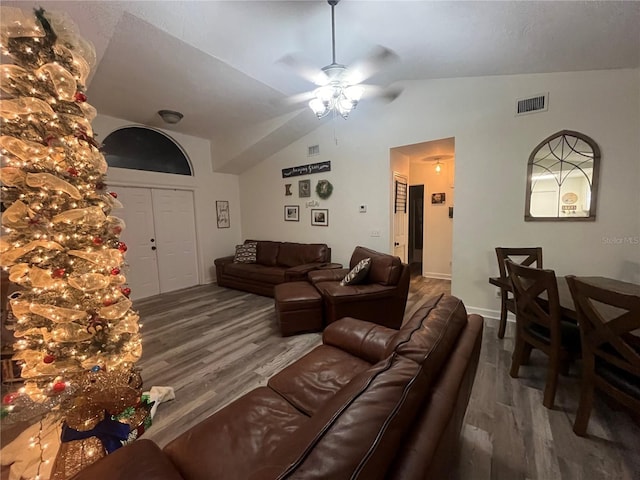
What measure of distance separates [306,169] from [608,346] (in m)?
4.41

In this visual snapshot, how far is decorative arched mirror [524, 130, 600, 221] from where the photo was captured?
2.80m

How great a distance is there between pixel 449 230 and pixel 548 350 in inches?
147

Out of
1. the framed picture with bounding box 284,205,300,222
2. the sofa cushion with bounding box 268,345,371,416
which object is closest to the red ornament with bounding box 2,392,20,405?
the sofa cushion with bounding box 268,345,371,416

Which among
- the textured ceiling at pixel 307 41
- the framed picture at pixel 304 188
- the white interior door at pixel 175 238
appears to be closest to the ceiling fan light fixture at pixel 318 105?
the textured ceiling at pixel 307 41

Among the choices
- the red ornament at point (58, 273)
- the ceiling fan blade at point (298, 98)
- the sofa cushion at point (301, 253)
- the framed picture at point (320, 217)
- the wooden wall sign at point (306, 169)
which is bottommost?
the sofa cushion at point (301, 253)

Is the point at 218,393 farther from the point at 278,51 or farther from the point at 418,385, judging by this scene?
the point at 278,51

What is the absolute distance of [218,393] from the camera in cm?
213

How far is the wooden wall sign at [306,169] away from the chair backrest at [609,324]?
3799 millimetres

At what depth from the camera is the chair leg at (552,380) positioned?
6.04ft

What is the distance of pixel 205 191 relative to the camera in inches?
217

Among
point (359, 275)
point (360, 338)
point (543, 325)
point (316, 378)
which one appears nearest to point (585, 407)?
point (543, 325)

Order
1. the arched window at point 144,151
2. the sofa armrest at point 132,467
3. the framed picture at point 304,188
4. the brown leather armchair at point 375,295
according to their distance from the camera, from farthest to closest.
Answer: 1. the framed picture at point 304,188
2. the arched window at point 144,151
3. the brown leather armchair at point 375,295
4. the sofa armrest at point 132,467

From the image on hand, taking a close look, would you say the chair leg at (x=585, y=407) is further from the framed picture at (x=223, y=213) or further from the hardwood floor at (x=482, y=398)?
the framed picture at (x=223, y=213)

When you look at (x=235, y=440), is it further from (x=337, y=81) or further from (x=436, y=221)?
(x=436, y=221)
